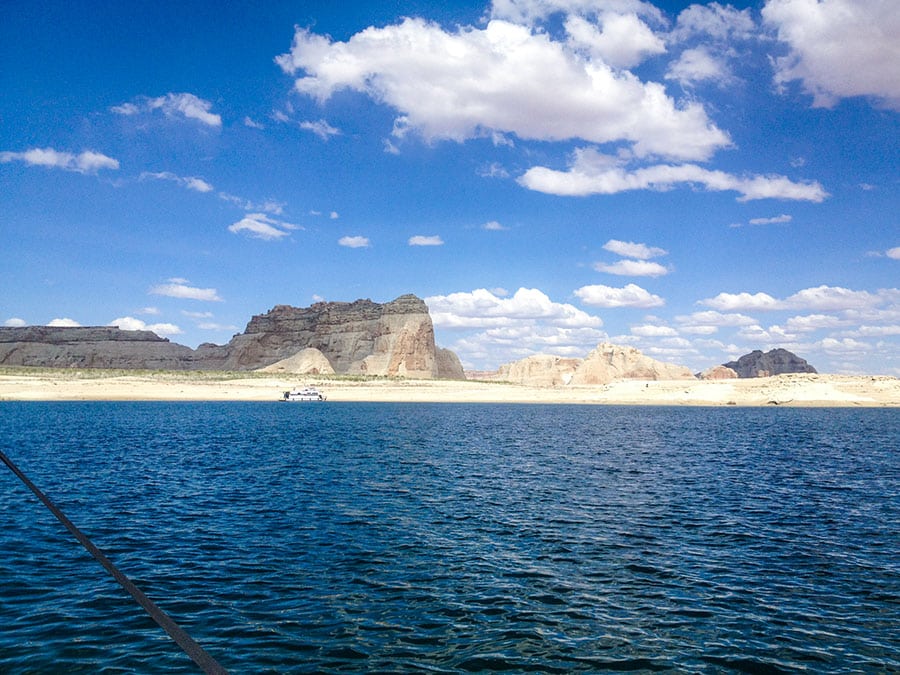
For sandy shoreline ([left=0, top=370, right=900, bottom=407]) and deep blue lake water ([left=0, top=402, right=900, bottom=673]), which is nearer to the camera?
deep blue lake water ([left=0, top=402, right=900, bottom=673])

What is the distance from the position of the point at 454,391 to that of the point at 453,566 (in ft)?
472

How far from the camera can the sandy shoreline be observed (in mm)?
125125

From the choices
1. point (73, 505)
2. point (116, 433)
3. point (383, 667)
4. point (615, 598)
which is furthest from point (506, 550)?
point (116, 433)

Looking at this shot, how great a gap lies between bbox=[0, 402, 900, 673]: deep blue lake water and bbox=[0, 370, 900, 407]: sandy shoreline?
9990cm

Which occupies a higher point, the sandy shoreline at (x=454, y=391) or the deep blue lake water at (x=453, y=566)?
the sandy shoreline at (x=454, y=391)

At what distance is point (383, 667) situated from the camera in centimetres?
1104

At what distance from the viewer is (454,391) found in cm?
16062

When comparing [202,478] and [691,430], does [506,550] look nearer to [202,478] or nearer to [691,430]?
[202,478]

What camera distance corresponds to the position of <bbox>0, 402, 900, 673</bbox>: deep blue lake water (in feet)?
38.5

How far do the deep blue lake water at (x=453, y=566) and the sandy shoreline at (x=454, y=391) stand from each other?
328ft

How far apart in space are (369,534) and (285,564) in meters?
4.02

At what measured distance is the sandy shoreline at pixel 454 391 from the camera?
12512cm

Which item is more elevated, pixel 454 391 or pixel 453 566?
pixel 454 391

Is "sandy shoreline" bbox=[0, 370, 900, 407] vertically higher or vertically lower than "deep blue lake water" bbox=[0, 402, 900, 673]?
higher
